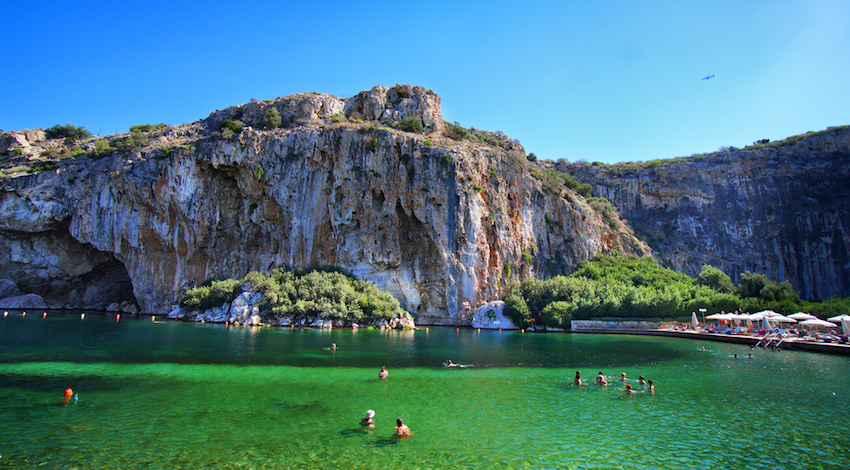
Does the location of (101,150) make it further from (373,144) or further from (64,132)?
(373,144)

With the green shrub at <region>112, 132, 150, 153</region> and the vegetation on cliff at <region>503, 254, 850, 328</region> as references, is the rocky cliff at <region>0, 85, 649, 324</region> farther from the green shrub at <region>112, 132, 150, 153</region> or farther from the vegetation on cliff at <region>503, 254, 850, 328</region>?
the vegetation on cliff at <region>503, 254, 850, 328</region>

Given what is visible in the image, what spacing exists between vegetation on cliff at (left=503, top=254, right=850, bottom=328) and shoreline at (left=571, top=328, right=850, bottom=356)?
2.51 m

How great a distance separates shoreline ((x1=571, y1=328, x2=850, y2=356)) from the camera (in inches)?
1099

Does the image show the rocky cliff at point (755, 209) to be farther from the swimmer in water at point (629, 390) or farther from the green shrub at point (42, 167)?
the green shrub at point (42, 167)

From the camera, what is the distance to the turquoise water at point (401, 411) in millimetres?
10031

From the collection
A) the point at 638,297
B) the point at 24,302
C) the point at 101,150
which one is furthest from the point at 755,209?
the point at 24,302

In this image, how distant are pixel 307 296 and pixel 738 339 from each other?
39.1m

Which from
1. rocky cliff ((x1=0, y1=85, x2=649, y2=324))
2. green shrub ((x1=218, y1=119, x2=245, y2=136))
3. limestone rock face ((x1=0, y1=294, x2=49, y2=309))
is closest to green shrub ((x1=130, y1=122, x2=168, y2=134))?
rocky cliff ((x1=0, y1=85, x2=649, y2=324))

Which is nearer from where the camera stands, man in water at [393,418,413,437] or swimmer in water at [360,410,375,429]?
man in water at [393,418,413,437]

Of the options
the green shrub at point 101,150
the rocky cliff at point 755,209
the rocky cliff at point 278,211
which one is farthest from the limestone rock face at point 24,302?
the rocky cliff at point 755,209

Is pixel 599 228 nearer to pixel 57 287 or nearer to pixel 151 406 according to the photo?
pixel 151 406

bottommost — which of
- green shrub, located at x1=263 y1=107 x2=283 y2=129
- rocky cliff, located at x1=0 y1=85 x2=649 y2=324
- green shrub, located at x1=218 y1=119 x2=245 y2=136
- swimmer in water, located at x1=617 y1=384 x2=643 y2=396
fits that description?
swimmer in water, located at x1=617 y1=384 x2=643 y2=396

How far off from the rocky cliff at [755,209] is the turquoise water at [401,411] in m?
53.0

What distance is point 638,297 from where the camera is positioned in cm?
4694
